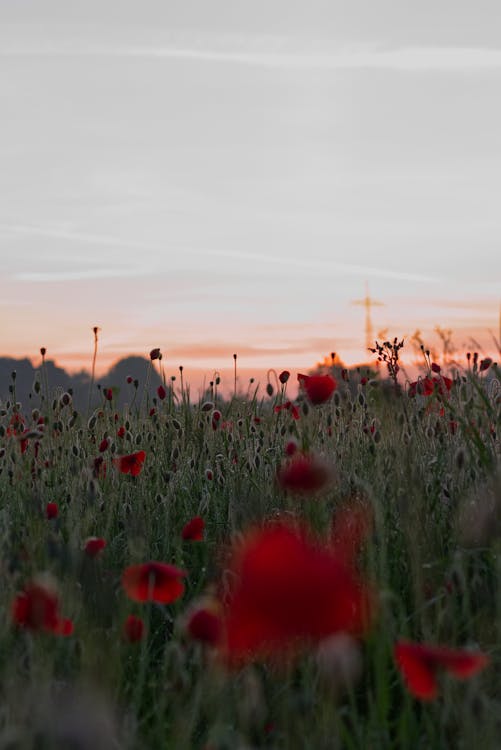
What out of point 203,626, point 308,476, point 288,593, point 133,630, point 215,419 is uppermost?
point 215,419

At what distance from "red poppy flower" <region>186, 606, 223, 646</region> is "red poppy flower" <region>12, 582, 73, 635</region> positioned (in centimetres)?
30

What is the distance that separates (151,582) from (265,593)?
74cm

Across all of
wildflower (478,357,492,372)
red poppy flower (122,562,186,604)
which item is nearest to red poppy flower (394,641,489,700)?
red poppy flower (122,562,186,604)

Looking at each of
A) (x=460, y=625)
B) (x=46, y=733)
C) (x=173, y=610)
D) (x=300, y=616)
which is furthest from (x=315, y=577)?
(x=173, y=610)

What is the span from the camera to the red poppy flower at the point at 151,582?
1.96m

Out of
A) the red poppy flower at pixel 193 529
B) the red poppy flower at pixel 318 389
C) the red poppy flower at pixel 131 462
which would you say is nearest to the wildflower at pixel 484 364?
the red poppy flower at pixel 131 462

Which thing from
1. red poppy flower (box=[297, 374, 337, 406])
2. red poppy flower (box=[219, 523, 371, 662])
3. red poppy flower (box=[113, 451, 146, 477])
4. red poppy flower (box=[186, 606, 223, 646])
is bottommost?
red poppy flower (box=[186, 606, 223, 646])

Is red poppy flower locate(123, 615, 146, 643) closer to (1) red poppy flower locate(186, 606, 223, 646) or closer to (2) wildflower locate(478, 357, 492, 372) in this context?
(1) red poppy flower locate(186, 606, 223, 646)

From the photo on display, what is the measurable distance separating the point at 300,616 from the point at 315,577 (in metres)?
0.08

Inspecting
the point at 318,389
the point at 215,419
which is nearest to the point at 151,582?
the point at 318,389

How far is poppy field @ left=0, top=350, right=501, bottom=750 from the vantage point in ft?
4.83

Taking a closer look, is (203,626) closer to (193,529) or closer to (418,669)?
(418,669)

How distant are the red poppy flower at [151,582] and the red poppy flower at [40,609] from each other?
0.55 ft

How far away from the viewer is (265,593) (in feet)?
4.14
